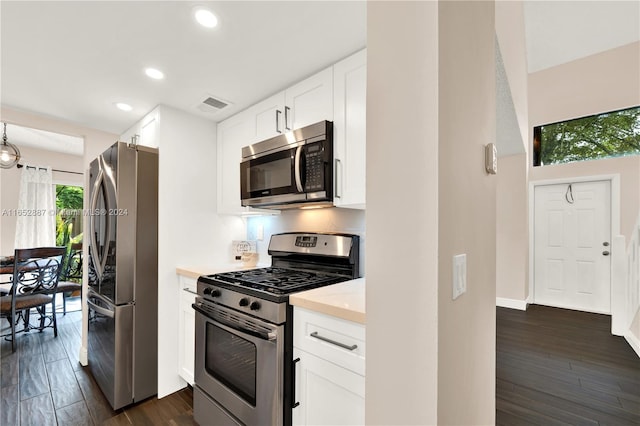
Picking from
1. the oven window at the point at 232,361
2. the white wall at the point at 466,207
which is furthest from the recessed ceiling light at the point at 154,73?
the white wall at the point at 466,207

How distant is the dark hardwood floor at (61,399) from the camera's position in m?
1.94

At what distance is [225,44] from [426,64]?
130 centimetres

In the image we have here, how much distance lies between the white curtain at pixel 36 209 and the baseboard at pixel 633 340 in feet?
25.4

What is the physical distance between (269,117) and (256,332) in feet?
4.75

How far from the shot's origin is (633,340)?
297cm

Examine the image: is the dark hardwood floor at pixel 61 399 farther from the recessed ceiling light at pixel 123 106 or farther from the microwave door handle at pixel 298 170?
the recessed ceiling light at pixel 123 106

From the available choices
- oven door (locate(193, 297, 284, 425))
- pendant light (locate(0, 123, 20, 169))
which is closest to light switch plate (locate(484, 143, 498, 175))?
oven door (locate(193, 297, 284, 425))

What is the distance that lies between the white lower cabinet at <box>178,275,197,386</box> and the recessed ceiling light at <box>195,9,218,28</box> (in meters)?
1.60

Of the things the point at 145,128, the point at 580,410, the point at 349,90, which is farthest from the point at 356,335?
the point at 145,128

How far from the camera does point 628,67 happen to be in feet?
12.9

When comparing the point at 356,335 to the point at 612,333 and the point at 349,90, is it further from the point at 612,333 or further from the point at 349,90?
the point at 612,333

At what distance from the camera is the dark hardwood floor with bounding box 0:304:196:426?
1936 millimetres

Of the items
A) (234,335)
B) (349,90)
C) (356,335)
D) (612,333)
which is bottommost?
(612,333)

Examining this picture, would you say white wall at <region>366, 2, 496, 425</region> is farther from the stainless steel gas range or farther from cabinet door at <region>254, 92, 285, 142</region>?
cabinet door at <region>254, 92, 285, 142</region>
